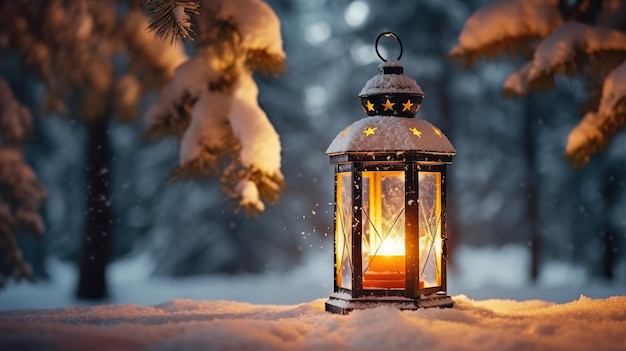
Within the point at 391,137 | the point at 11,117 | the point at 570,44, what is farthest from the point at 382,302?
the point at 11,117

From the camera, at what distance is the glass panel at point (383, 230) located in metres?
5.59

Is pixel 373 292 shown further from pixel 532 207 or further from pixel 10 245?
pixel 532 207

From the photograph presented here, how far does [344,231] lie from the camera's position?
5.78 metres

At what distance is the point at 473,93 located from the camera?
1438 cm

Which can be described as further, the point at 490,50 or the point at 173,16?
the point at 490,50

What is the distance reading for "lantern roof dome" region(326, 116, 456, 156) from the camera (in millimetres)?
5387

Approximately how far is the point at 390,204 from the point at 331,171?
9.93 meters

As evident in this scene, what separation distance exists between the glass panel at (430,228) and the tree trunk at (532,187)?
7.81m

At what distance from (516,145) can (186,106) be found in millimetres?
9271

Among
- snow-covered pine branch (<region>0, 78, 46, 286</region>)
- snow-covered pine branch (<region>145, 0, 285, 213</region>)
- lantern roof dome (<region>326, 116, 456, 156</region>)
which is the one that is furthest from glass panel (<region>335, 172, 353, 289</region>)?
snow-covered pine branch (<region>0, 78, 46, 286</region>)

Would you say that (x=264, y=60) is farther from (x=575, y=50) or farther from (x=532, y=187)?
(x=532, y=187)

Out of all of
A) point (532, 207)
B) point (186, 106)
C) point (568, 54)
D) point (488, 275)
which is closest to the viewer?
point (568, 54)

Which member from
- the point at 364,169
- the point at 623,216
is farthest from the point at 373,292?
the point at 623,216

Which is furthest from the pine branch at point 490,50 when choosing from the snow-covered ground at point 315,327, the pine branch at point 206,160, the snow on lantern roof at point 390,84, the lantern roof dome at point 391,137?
the snow-covered ground at point 315,327
